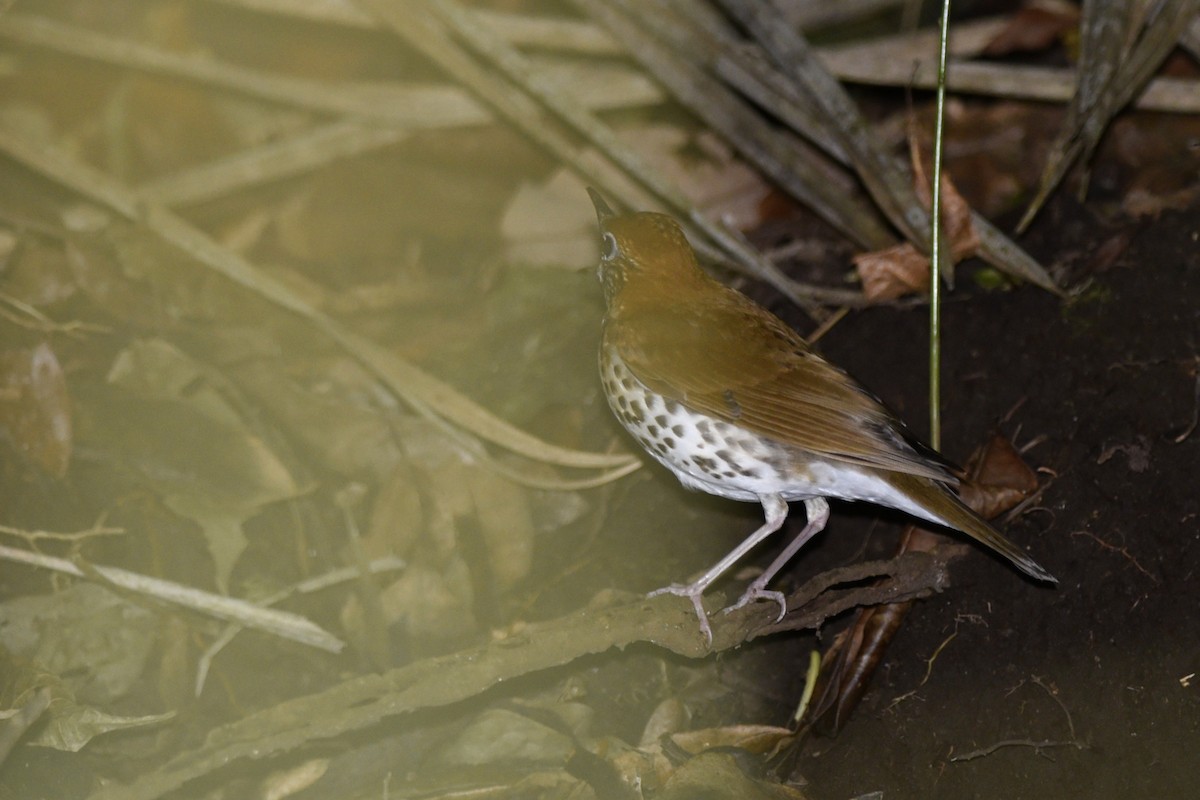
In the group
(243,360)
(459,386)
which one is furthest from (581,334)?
(243,360)

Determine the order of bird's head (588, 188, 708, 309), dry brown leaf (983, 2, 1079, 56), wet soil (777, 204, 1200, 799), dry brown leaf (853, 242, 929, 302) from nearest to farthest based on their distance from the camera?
wet soil (777, 204, 1200, 799), bird's head (588, 188, 708, 309), dry brown leaf (853, 242, 929, 302), dry brown leaf (983, 2, 1079, 56)

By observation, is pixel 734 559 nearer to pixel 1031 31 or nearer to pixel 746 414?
pixel 746 414

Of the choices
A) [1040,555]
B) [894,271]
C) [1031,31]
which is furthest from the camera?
[1031,31]

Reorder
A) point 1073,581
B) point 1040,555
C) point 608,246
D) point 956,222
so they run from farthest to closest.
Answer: point 956,222, point 608,246, point 1040,555, point 1073,581

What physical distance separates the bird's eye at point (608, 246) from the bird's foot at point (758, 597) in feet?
3.73

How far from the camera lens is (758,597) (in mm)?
3445

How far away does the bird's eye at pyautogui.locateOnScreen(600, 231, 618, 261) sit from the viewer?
3605mm

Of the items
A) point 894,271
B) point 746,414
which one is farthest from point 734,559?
point 894,271

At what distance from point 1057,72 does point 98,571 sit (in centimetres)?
413

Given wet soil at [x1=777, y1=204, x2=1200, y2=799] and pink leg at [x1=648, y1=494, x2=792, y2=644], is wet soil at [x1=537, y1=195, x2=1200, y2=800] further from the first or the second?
pink leg at [x1=648, y1=494, x2=792, y2=644]

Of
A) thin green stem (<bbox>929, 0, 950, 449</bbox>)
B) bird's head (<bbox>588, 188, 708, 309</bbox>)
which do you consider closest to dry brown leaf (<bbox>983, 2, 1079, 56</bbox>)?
thin green stem (<bbox>929, 0, 950, 449</bbox>)

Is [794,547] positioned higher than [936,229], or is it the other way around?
[936,229]

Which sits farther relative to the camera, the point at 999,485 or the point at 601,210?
the point at 601,210

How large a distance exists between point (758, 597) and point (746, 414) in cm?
60
